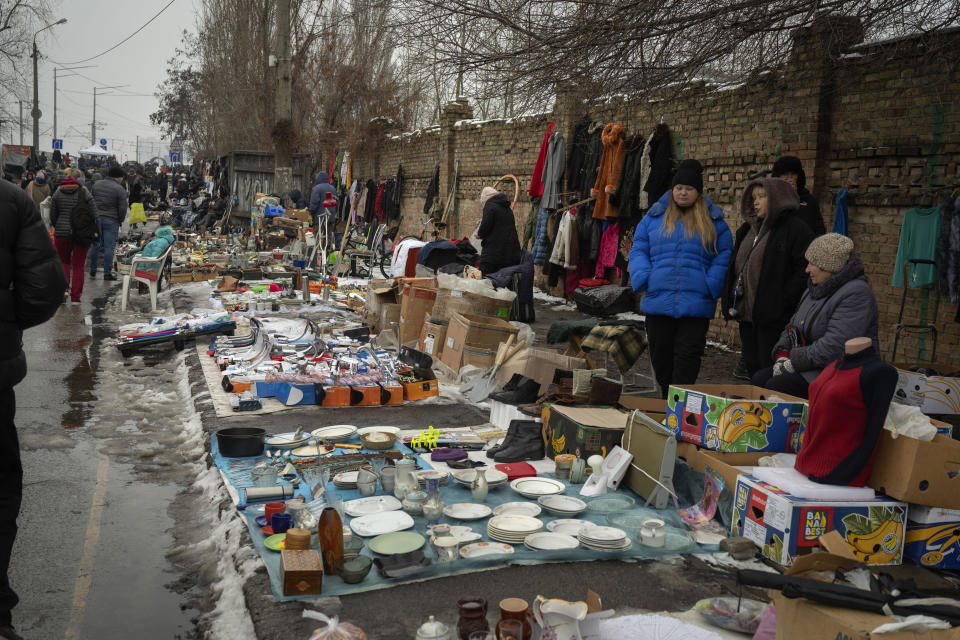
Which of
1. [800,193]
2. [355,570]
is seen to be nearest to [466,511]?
[355,570]

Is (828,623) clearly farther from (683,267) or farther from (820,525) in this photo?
(683,267)

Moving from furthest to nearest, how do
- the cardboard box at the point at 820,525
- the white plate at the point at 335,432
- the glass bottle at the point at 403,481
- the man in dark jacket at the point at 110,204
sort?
the man in dark jacket at the point at 110,204
the white plate at the point at 335,432
the glass bottle at the point at 403,481
the cardboard box at the point at 820,525

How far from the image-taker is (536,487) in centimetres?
447

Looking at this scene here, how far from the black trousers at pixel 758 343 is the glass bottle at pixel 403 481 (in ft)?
9.41

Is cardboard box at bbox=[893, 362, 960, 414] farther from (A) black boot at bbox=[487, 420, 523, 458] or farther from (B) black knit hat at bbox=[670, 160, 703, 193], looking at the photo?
(A) black boot at bbox=[487, 420, 523, 458]

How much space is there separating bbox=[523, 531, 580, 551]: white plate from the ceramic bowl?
0.81 m

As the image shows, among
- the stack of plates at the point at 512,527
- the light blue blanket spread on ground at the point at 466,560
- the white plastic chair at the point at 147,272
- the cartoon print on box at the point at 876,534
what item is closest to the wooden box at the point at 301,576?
the light blue blanket spread on ground at the point at 466,560

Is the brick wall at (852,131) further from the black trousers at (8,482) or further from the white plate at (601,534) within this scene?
the black trousers at (8,482)

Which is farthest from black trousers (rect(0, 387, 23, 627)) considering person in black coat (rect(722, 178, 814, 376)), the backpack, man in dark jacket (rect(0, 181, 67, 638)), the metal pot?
the backpack

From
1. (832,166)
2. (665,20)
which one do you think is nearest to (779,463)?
(665,20)

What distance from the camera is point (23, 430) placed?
5910 millimetres

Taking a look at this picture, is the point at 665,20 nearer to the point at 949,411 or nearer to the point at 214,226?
the point at 949,411

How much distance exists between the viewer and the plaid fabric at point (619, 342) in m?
6.43

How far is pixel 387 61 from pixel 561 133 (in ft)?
56.5
